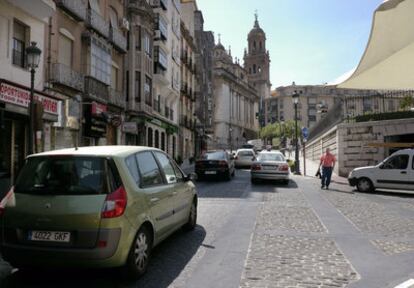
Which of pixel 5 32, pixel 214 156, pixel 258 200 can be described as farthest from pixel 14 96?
pixel 214 156

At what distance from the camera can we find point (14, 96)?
1377 cm

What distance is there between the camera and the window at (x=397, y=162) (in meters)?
15.4

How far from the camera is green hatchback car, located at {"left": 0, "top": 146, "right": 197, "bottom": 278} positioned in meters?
4.73

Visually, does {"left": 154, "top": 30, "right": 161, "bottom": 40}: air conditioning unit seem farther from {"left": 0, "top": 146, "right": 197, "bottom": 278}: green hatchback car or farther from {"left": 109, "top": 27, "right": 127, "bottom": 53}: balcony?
{"left": 0, "top": 146, "right": 197, "bottom": 278}: green hatchback car

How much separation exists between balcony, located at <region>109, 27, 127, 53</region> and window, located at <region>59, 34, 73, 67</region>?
4172mm

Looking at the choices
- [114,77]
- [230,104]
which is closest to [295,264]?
[114,77]

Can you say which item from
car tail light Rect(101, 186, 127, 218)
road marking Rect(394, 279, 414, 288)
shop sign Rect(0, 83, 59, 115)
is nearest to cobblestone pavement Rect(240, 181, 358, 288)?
road marking Rect(394, 279, 414, 288)

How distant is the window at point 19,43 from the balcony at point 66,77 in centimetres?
189

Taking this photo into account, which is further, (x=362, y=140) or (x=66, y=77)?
(x=362, y=140)

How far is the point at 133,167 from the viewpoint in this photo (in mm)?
5488

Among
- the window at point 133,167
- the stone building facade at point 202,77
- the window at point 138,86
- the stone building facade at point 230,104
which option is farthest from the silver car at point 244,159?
the stone building facade at point 230,104

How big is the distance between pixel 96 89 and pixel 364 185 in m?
13.3

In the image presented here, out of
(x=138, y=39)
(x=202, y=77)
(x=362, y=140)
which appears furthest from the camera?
(x=202, y=77)

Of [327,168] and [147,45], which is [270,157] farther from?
[147,45]
